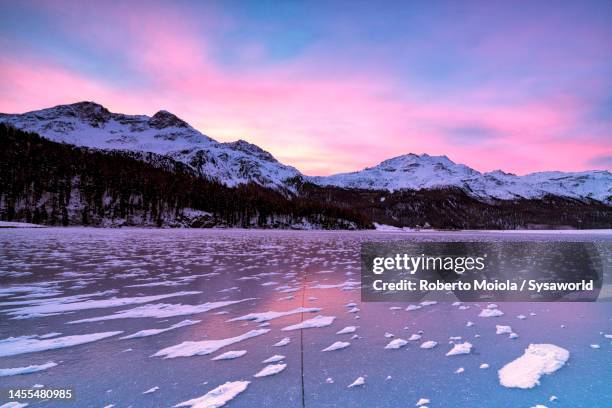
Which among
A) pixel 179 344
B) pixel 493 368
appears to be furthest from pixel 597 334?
pixel 179 344

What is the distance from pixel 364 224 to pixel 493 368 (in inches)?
7118

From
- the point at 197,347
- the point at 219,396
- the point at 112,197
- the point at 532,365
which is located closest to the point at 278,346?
the point at 197,347

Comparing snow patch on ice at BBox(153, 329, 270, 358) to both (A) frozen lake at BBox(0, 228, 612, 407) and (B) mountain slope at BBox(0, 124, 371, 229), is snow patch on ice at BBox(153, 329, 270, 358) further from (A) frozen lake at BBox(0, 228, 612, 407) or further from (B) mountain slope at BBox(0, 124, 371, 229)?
(B) mountain slope at BBox(0, 124, 371, 229)

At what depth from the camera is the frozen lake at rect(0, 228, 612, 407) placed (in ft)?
15.8

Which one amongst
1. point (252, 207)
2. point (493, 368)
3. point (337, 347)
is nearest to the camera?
point (493, 368)

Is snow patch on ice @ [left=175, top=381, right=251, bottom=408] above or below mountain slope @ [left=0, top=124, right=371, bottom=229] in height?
below

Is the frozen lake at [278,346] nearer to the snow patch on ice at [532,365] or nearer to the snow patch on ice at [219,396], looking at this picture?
the snow patch on ice at [219,396]

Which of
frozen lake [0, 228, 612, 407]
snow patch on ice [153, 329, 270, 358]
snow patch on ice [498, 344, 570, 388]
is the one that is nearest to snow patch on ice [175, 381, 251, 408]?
frozen lake [0, 228, 612, 407]

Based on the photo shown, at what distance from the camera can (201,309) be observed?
370 inches

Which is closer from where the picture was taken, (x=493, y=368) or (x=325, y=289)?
(x=493, y=368)

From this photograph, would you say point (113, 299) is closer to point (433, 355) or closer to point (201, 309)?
point (201, 309)

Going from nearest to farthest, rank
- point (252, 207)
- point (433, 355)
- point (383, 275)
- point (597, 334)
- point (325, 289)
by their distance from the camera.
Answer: point (433, 355), point (597, 334), point (325, 289), point (383, 275), point (252, 207)

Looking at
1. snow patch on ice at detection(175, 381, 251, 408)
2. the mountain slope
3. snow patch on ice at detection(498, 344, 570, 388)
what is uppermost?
the mountain slope

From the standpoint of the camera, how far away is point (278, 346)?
22.0ft
